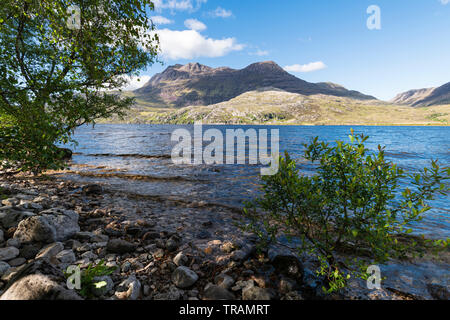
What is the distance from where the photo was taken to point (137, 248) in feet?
22.7

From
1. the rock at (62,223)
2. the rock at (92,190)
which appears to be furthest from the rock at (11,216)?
the rock at (92,190)

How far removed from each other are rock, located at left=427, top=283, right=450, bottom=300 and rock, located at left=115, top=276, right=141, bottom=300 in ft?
28.3

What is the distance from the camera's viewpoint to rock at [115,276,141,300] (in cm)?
459

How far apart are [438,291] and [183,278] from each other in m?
7.88

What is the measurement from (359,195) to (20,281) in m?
7.85

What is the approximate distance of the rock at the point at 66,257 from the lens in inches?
223

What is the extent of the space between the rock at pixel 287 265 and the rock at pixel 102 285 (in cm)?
490

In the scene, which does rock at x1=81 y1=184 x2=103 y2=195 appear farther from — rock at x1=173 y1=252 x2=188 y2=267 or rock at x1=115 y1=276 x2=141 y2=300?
rock at x1=115 y1=276 x2=141 y2=300

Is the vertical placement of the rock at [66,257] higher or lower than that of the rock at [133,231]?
higher

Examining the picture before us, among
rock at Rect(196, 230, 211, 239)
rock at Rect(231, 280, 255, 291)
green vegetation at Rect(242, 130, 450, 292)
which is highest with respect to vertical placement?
green vegetation at Rect(242, 130, 450, 292)

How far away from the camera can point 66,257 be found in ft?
18.9

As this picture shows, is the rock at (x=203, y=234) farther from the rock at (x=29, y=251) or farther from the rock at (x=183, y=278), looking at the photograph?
the rock at (x=29, y=251)

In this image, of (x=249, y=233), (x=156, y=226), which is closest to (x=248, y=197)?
(x=249, y=233)

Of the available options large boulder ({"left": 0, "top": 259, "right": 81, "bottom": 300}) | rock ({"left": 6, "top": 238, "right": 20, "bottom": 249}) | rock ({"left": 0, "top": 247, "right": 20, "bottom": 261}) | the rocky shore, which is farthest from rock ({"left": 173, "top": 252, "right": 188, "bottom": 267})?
rock ({"left": 6, "top": 238, "right": 20, "bottom": 249})
